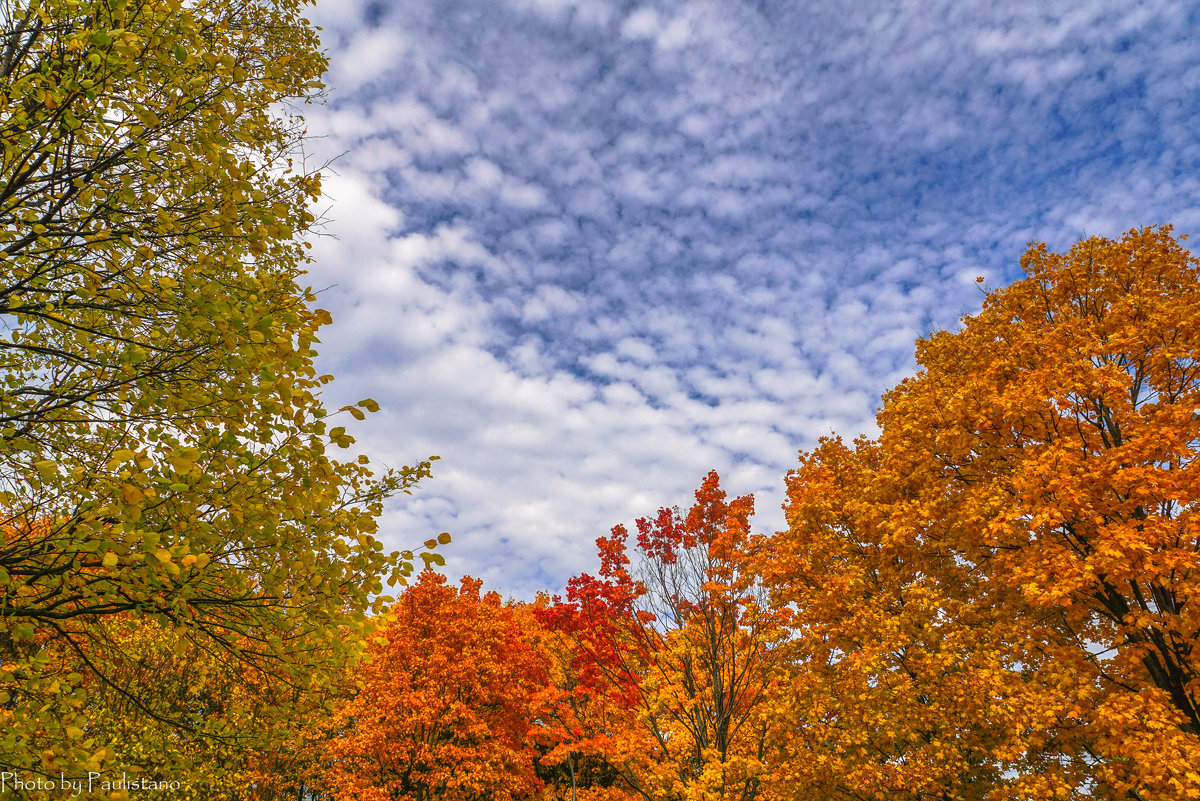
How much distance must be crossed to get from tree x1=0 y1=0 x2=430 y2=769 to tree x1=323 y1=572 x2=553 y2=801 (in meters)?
15.5

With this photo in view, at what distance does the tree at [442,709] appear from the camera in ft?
64.6

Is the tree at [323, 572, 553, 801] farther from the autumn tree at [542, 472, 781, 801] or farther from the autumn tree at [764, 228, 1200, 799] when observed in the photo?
the autumn tree at [764, 228, 1200, 799]

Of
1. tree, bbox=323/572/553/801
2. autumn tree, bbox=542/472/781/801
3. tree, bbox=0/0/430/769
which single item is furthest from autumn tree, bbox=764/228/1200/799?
tree, bbox=323/572/553/801

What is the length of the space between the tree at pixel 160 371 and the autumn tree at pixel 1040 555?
10.7m

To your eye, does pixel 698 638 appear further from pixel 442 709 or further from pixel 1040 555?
pixel 442 709

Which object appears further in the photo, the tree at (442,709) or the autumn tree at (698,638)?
the tree at (442,709)

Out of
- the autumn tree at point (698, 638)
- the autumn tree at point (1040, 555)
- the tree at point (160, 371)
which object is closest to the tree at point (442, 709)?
the autumn tree at point (698, 638)

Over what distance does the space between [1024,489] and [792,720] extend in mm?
6911

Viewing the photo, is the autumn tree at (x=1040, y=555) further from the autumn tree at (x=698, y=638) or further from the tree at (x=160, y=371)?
the tree at (x=160, y=371)

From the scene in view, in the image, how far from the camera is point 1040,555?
10336 mm

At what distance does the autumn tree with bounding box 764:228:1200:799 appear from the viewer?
9.12 meters

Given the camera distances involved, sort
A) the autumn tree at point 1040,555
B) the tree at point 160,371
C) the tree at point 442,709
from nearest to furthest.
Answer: the tree at point 160,371
the autumn tree at point 1040,555
the tree at point 442,709

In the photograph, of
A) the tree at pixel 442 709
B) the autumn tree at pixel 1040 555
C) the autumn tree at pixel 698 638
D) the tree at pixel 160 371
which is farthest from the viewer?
the tree at pixel 442 709

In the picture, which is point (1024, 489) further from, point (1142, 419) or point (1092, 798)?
point (1092, 798)
